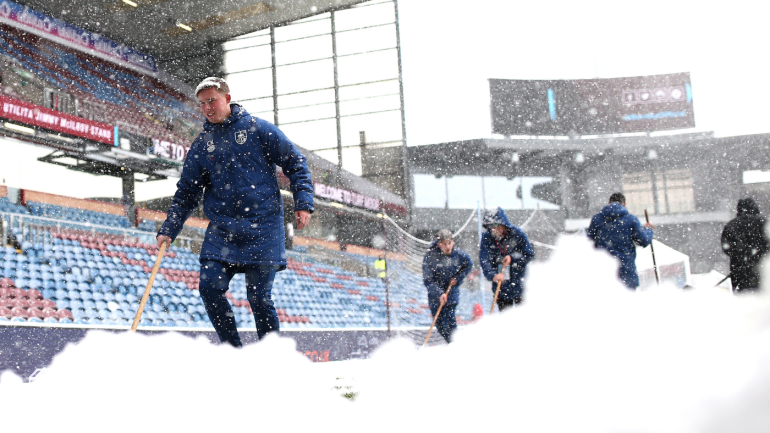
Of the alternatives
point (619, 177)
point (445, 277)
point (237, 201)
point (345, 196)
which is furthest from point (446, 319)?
point (619, 177)

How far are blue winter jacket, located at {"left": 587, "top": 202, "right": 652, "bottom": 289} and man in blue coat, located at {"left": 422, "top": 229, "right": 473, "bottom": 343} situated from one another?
4.60ft

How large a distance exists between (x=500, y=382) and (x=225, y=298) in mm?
1912

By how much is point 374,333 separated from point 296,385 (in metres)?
9.79

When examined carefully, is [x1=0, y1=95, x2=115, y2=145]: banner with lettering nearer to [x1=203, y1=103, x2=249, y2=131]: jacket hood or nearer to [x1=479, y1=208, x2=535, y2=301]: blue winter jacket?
[x1=479, y1=208, x2=535, y2=301]: blue winter jacket

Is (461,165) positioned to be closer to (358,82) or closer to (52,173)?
(358,82)

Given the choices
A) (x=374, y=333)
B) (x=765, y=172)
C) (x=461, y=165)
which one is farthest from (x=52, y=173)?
(x=765, y=172)

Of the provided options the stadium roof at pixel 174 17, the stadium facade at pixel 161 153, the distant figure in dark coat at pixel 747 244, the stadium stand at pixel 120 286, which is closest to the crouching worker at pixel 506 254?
the distant figure in dark coat at pixel 747 244

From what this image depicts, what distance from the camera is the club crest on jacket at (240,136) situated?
3.36 metres

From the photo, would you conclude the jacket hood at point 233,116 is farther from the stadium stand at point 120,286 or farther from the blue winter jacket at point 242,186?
the stadium stand at point 120,286

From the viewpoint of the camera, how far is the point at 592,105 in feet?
99.6

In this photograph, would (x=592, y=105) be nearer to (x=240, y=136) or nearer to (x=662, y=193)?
(x=662, y=193)

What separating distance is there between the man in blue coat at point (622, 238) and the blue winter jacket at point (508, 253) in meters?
0.76

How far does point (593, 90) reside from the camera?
1194 inches

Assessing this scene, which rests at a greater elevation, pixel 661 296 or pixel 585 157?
pixel 585 157
